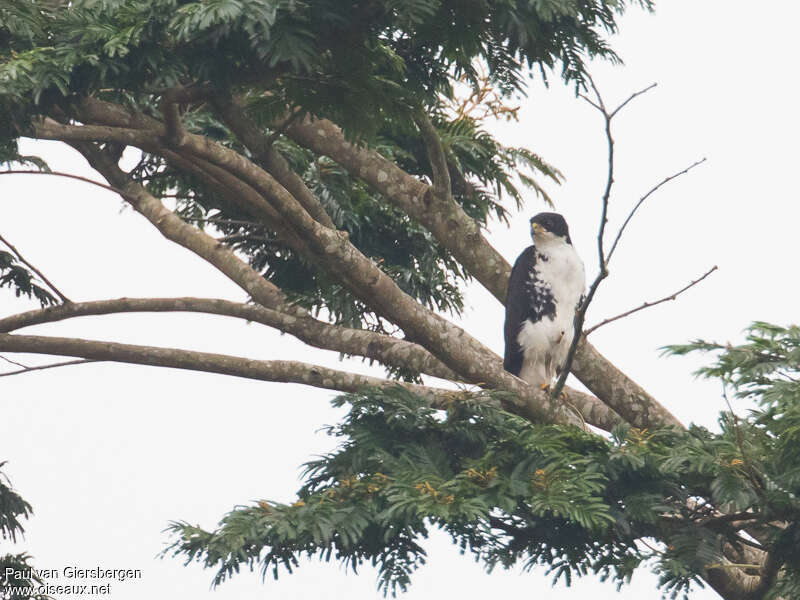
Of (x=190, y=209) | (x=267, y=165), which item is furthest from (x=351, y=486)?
(x=190, y=209)

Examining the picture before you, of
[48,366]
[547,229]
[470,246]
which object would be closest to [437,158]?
[470,246]

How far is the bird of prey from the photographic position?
6586 mm

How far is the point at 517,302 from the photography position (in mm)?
6566

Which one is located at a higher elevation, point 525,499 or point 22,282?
point 22,282

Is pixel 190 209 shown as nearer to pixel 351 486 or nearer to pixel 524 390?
pixel 524 390

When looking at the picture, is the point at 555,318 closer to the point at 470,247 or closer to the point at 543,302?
the point at 543,302

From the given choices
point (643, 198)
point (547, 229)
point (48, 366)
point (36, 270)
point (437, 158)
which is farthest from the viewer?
point (547, 229)

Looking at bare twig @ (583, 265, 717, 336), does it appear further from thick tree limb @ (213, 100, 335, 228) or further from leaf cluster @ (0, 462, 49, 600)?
leaf cluster @ (0, 462, 49, 600)

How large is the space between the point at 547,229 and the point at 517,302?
55 cm

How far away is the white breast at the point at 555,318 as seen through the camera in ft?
21.7

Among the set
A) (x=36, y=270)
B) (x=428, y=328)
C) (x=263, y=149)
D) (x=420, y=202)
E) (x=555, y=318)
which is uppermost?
(x=420, y=202)

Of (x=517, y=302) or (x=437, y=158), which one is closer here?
(x=437, y=158)

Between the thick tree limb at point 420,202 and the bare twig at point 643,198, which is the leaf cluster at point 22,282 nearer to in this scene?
the thick tree limb at point 420,202

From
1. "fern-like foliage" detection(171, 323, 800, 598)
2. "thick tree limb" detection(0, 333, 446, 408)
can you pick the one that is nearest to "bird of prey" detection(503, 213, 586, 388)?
"thick tree limb" detection(0, 333, 446, 408)
